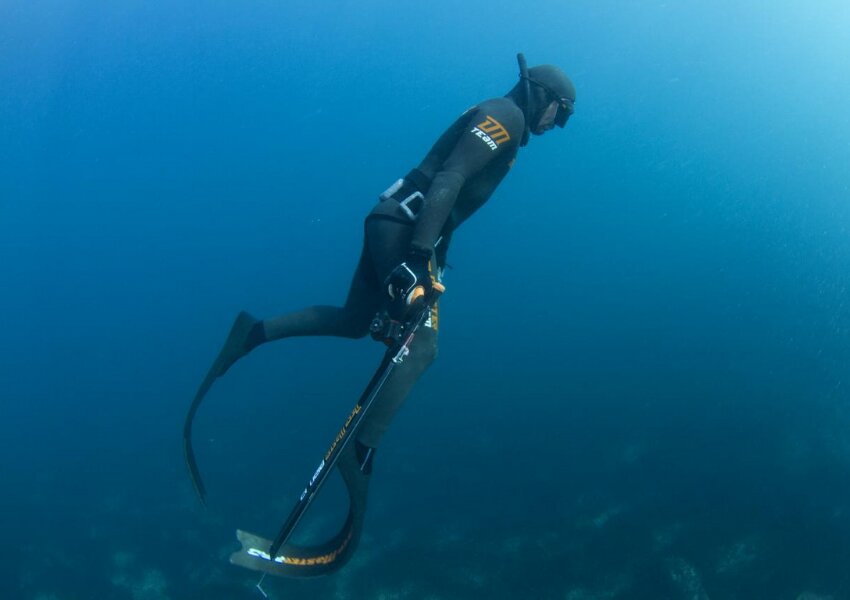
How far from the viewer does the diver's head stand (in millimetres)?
5488

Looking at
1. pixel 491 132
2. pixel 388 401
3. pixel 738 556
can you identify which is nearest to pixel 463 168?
pixel 491 132

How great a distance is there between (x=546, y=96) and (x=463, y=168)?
4.18 feet

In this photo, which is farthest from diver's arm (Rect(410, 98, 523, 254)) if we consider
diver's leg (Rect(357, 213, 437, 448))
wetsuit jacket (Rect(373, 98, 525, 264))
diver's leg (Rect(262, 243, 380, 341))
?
diver's leg (Rect(262, 243, 380, 341))

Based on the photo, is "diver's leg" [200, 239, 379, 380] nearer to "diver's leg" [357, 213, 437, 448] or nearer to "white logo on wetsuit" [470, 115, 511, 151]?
"diver's leg" [357, 213, 437, 448]

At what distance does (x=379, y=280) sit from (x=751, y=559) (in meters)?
10.2

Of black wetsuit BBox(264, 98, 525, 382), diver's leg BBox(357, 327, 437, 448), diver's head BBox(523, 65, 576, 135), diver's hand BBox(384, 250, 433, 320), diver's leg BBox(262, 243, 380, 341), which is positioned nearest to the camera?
diver's hand BBox(384, 250, 433, 320)

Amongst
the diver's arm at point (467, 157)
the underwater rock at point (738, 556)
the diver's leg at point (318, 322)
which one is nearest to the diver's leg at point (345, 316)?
the diver's leg at point (318, 322)

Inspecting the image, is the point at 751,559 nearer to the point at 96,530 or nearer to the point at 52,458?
the point at 96,530

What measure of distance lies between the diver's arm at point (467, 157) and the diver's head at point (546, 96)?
398 millimetres

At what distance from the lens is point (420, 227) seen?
4613mm

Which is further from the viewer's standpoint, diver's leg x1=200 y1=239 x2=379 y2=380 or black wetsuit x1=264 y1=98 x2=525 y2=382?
diver's leg x1=200 y1=239 x2=379 y2=380

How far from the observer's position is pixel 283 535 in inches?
193

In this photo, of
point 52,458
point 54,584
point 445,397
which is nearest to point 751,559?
point 445,397

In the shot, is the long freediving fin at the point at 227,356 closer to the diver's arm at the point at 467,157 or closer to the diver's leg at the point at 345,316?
the diver's leg at the point at 345,316
